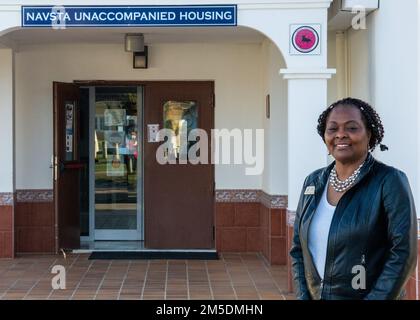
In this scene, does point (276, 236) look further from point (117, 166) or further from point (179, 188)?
point (117, 166)

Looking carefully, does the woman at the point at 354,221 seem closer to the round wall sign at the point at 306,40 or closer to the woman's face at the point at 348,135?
the woman's face at the point at 348,135

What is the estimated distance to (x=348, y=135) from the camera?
283 centimetres

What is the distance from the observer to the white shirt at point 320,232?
112 inches

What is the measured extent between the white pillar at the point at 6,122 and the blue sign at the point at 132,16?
201 cm

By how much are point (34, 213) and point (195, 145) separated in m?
2.30

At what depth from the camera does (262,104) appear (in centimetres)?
894

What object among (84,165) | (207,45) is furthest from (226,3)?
(84,165)

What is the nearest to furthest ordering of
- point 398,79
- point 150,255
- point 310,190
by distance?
point 310,190
point 398,79
point 150,255

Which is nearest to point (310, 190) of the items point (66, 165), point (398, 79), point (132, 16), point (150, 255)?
point (398, 79)

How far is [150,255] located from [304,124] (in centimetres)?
316

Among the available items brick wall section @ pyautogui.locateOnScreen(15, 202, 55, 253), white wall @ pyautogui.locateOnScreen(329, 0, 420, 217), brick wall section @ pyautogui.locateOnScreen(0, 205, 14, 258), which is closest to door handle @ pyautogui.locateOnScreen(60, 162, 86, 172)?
brick wall section @ pyautogui.locateOnScreen(15, 202, 55, 253)

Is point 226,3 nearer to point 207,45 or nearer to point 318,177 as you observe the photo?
point 207,45

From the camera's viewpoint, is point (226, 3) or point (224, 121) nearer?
point (226, 3)

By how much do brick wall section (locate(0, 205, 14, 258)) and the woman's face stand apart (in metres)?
6.34
